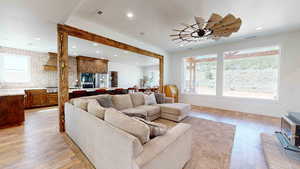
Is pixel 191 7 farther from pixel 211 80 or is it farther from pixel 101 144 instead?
pixel 211 80

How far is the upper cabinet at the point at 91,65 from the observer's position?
6266 mm

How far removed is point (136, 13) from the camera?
2.84 m

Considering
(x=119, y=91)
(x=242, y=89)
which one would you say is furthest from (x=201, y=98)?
(x=119, y=91)

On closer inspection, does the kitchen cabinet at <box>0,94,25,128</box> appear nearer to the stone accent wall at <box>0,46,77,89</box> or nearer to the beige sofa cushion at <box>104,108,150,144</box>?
the stone accent wall at <box>0,46,77,89</box>

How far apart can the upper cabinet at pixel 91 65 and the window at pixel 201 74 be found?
500cm

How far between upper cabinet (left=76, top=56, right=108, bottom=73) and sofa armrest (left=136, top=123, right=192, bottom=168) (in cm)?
637

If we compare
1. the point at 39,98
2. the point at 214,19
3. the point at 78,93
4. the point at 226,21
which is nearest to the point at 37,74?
the point at 39,98

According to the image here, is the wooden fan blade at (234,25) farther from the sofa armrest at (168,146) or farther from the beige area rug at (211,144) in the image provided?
the beige area rug at (211,144)

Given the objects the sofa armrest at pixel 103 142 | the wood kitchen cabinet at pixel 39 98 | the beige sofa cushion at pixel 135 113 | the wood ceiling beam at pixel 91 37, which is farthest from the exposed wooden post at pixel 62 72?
the wood kitchen cabinet at pixel 39 98

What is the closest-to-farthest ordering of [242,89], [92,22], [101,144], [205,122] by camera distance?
[101,144], [92,22], [205,122], [242,89]

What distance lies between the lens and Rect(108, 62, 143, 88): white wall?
8383 millimetres

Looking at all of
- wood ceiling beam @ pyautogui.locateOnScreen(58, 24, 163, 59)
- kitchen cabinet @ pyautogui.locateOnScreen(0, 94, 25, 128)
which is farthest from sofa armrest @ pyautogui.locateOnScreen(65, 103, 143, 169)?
kitchen cabinet @ pyautogui.locateOnScreen(0, 94, 25, 128)

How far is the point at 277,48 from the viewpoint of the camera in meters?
4.24

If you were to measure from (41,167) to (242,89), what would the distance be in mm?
6538
